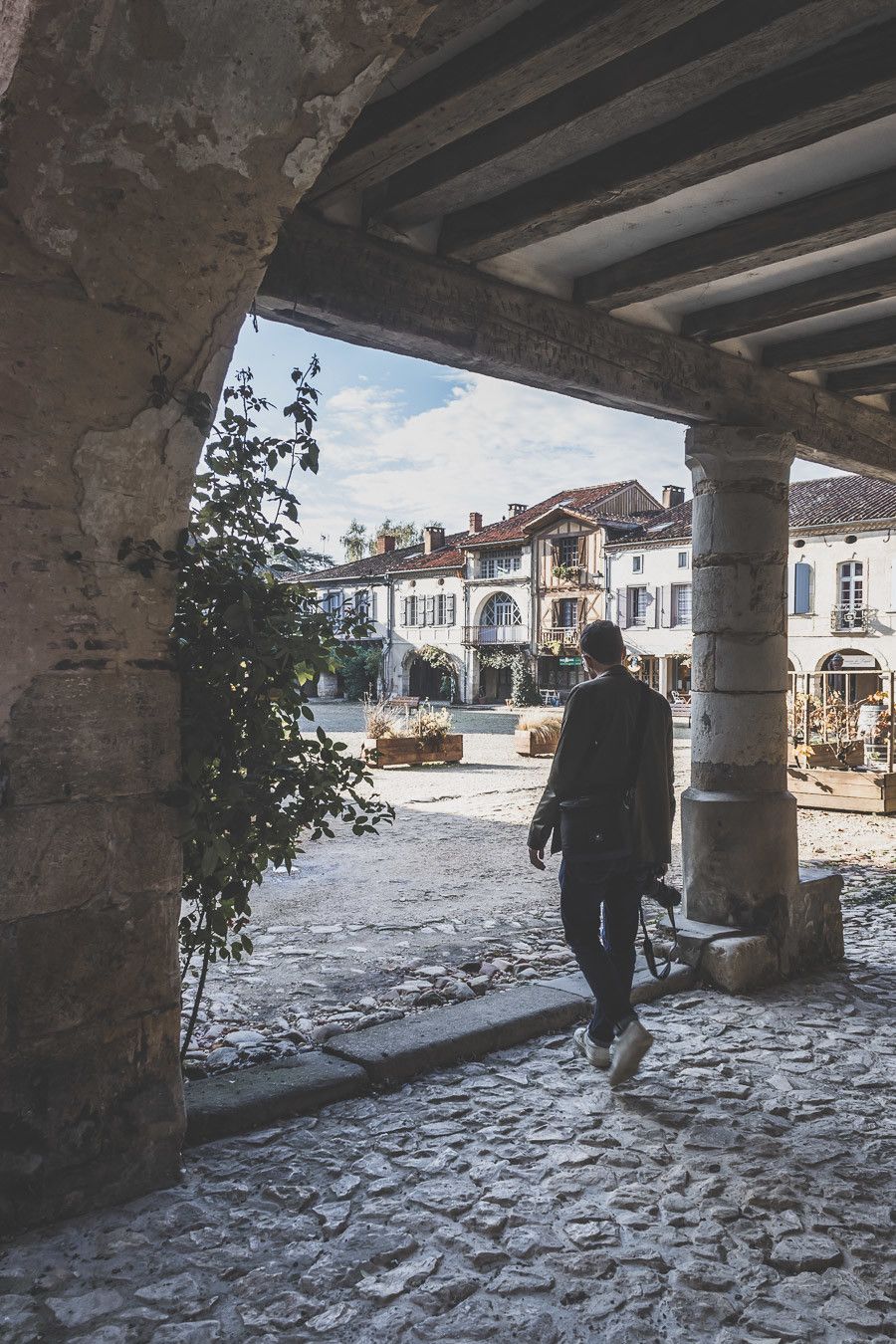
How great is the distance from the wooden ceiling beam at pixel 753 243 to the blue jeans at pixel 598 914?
2369 mm

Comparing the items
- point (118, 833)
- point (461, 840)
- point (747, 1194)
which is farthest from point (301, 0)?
point (461, 840)

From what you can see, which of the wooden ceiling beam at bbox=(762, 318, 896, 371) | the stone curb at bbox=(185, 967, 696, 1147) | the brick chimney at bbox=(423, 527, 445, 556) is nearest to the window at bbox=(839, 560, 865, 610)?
the brick chimney at bbox=(423, 527, 445, 556)

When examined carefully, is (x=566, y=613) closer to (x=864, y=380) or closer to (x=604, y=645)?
(x=864, y=380)

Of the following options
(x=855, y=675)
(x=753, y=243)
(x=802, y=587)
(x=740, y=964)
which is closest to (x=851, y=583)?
(x=802, y=587)

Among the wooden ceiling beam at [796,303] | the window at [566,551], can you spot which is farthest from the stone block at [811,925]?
the window at [566,551]

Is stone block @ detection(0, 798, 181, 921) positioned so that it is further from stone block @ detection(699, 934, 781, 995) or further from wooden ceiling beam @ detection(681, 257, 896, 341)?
wooden ceiling beam @ detection(681, 257, 896, 341)

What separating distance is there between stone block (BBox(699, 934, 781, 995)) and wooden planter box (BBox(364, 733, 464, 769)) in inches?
439

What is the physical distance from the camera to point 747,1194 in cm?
289

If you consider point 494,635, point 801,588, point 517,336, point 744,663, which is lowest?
point 744,663

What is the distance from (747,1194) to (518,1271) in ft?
2.68

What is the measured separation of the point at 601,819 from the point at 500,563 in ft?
125

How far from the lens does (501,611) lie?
135ft

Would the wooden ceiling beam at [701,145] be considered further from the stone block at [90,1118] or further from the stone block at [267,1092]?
the stone block at [267,1092]

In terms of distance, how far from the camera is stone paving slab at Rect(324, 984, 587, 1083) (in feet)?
12.3
